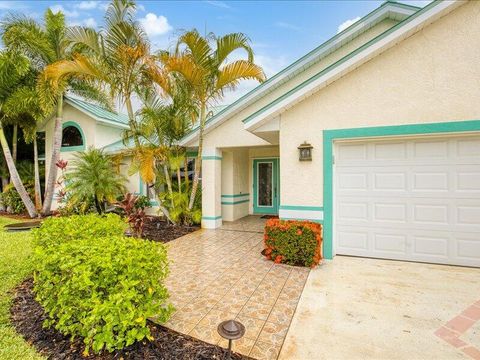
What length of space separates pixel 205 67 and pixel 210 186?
420 cm

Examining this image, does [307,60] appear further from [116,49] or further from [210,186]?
[116,49]

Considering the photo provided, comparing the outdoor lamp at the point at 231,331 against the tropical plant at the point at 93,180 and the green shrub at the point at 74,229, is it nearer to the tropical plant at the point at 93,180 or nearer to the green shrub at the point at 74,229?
the green shrub at the point at 74,229

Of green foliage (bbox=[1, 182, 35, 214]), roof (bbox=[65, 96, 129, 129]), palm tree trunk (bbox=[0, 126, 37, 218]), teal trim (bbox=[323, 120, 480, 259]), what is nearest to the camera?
teal trim (bbox=[323, 120, 480, 259])

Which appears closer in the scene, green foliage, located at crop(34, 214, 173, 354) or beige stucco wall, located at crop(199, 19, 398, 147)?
green foliage, located at crop(34, 214, 173, 354)

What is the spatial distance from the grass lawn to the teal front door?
9.16 m

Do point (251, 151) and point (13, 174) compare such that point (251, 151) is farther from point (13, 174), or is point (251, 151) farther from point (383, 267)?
point (13, 174)

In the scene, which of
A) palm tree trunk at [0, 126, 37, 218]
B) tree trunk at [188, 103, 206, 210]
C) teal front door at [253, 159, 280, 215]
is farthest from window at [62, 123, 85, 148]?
teal front door at [253, 159, 280, 215]

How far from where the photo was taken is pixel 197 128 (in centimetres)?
978

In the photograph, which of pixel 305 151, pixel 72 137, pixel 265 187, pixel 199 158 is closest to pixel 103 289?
pixel 305 151

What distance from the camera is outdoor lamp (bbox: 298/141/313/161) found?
6.25 m

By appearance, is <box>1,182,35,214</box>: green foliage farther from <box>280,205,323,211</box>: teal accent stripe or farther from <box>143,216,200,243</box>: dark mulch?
<box>280,205,323,211</box>: teal accent stripe

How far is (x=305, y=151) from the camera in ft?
20.6

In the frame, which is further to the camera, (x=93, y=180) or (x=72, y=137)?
(x=72, y=137)

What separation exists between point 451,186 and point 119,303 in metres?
6.52
